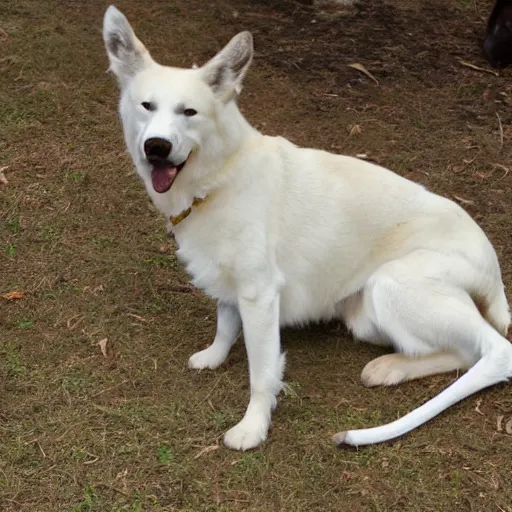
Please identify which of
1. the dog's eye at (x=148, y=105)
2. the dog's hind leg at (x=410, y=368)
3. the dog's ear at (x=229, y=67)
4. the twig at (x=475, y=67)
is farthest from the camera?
the twig at (x=475, y=67)

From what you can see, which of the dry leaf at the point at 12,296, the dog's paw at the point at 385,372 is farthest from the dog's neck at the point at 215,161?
the dry leaf at the point at 12,296

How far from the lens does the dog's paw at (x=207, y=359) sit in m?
3.61

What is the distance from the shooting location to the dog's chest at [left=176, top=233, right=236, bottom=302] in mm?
3234

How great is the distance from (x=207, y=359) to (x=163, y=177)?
987mm

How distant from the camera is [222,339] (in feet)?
12.0

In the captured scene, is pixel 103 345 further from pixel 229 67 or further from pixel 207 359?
pixel 229 67

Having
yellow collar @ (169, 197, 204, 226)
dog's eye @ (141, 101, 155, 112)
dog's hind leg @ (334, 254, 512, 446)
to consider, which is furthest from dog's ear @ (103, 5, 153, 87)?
dog's hind leg @ (334, 254, 512, 446)

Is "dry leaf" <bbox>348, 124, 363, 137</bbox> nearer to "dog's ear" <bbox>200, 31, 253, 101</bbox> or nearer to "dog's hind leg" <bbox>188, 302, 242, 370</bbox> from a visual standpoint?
A: "dog's hind leg" <bbox>188, 302, 242, 370</bbox>

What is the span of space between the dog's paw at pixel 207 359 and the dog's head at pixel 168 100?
914 millimetres

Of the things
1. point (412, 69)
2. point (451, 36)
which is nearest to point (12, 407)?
point (412, 69)

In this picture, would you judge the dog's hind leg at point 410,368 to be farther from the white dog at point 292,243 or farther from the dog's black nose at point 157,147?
the dog's black nose at point 157,147

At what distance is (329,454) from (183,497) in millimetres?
622

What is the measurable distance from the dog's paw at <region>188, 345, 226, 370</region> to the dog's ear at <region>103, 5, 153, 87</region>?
4.35 feet

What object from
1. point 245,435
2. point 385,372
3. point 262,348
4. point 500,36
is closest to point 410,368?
point 385,372
